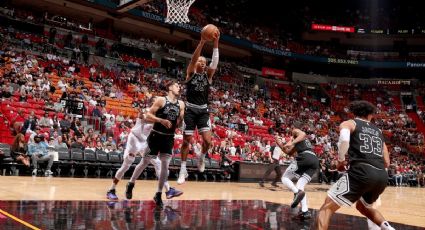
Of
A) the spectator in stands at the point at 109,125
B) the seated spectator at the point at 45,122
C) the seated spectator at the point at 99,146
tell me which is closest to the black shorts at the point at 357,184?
the seated spectator at the point at 99,146

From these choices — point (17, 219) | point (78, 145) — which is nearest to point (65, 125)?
point (78, 145)

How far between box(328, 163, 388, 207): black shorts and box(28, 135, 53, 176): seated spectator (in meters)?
9.85

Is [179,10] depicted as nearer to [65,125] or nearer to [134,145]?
[65,125]

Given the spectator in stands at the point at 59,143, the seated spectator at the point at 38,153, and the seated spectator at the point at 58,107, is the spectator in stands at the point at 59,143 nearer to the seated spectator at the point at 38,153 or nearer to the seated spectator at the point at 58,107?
the seated spectator at the point at 38,153

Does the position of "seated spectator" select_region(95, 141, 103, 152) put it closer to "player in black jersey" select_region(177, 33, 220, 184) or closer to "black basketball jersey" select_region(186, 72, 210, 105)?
"player in black jersey" select_region(177, 33, 220, 184)

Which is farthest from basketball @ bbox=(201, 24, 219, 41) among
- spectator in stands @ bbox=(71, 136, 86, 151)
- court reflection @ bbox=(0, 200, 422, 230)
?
spectator in stands @ bbox=(71, 136, 86, 151)

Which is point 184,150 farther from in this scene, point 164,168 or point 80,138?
point 80,138

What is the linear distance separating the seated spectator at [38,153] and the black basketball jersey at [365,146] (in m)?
9.94

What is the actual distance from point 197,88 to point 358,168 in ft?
9.96

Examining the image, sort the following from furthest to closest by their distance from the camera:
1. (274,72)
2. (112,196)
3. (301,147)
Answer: (274,72) < (301,147) < (112,196)

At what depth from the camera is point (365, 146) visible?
4.70 m

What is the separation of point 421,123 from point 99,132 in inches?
1064

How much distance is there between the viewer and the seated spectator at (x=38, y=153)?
40.1 feet

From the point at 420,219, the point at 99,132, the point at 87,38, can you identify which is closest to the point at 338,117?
the point at 87,38
